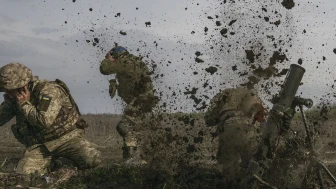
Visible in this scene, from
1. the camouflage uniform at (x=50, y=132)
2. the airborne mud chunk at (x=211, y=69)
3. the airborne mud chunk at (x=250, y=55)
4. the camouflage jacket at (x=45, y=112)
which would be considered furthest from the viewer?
the airborne mud chunk at (x=211, y=69)

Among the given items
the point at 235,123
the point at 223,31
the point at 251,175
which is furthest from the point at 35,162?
the point at 223,31

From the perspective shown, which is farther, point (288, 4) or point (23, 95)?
point (288, 4)

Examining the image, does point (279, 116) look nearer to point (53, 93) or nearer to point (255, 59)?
point (255, 59)

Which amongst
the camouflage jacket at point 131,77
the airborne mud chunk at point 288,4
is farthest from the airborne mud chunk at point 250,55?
the camouflage jacket at point 131,77

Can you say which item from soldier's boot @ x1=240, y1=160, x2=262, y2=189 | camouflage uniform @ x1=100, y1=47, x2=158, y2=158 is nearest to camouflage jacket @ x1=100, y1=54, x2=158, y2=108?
camouflage uniform @ x1=100, y1=47, x2=158, y2=158

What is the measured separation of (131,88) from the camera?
411 inches

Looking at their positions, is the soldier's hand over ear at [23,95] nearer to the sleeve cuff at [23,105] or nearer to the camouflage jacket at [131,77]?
the sleeve cuff at [23,105]

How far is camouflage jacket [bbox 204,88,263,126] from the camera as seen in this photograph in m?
7.68

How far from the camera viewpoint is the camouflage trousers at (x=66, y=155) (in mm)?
7630

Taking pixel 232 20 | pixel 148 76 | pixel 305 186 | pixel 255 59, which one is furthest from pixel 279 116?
pixel 148 76

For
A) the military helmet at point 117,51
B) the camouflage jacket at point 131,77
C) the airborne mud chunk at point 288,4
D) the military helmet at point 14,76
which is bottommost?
the military helmet at point 14,76

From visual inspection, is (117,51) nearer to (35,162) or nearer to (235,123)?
(35,162)

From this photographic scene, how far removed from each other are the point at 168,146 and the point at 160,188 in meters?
1.69

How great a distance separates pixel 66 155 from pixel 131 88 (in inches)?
117
